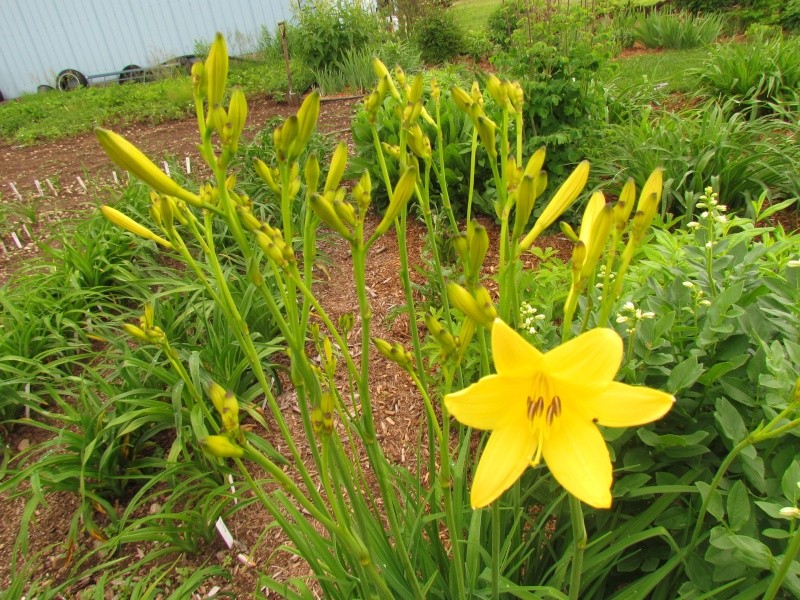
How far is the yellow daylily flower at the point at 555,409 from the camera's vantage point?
67 centimetres

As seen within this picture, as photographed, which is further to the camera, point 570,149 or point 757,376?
point 570,149

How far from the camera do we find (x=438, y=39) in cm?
954

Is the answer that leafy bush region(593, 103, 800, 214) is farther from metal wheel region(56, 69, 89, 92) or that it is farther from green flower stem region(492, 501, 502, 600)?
metal wheel region(56, 69, 89, 92)

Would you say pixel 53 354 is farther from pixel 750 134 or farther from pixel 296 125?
pixel 750 134

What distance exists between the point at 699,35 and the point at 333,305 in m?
7.87

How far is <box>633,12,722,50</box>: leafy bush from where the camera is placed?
805 centimetres

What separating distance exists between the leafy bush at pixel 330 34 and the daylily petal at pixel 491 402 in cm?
787

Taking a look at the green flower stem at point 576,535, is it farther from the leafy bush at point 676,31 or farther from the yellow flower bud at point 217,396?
the leafy bush at point 676,31

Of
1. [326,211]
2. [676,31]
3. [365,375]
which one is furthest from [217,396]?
[676,31]

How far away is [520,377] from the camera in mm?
738

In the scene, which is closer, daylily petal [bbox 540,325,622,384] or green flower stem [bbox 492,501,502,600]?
daylily petal [bbox 540,325,622,384]

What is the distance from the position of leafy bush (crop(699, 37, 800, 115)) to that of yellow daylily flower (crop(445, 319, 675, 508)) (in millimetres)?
4957

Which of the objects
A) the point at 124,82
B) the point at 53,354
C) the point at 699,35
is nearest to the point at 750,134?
the point at 53,354

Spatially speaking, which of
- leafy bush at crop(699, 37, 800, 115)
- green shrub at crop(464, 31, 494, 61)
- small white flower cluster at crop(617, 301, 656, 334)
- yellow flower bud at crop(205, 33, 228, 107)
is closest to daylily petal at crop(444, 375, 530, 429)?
yellow flower bud at crop(205, 33, 228, 107)
